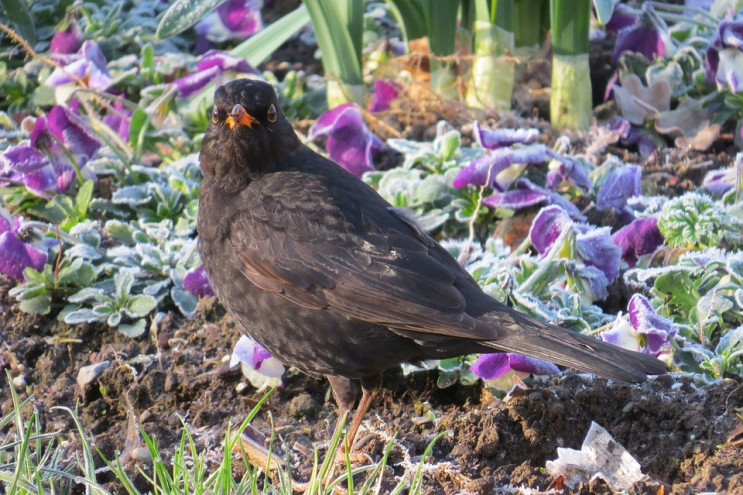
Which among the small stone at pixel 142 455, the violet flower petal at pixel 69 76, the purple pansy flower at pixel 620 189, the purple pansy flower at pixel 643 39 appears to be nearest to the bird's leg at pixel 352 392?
the small stone at pixel 142 455

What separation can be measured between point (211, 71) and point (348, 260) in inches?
83.9

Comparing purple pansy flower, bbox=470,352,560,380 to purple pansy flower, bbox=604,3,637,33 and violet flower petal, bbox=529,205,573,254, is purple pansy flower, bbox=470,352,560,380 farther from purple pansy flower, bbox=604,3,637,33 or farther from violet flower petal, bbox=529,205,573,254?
purple pansy flower, bbox=604,3,637,33

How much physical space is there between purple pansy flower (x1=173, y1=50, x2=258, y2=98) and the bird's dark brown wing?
169 centimetres

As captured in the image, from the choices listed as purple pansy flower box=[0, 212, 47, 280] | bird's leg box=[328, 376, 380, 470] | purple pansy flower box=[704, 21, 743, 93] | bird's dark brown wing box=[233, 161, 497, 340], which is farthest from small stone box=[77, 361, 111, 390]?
purple pansy flower box=[704, 21, 743, 93]

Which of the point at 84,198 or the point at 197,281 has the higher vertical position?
the point at 84,198

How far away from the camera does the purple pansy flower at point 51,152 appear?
4512 mm

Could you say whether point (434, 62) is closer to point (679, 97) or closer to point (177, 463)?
point (679, 97)

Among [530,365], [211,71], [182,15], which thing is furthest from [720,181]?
[182,15]

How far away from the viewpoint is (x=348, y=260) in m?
3.24

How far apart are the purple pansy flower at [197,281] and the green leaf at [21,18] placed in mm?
2500

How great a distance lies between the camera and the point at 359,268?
10.5 ft

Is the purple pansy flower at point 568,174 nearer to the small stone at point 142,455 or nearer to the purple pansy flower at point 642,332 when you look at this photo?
the purple pansy flower at point 642,332

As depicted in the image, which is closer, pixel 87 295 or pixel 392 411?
pixel 392 411

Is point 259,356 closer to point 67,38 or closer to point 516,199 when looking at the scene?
point 516,199
